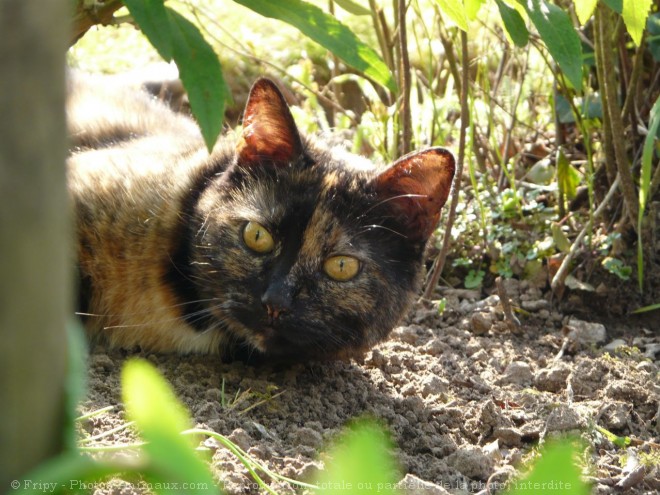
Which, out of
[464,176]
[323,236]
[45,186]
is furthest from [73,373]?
[464,176]

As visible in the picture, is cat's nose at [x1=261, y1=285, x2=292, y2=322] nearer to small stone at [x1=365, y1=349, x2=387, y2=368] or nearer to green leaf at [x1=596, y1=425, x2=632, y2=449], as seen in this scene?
small stone at [x1=365, y1=349, x2=387, y2=368]

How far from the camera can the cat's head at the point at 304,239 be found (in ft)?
9.12

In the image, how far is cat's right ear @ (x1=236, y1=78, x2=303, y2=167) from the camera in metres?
2.90

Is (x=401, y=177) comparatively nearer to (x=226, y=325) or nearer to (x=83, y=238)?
(x=226, y=325)

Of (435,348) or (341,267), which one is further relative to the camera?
(435,348)

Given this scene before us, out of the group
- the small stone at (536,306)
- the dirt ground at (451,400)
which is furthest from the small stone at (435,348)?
the small stone at (536,306)

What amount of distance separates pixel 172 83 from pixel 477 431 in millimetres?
3473

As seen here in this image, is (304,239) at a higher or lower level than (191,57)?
lower

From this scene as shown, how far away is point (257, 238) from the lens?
2.86 metres

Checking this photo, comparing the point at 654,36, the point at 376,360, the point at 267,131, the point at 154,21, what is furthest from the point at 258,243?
the point at 654,36

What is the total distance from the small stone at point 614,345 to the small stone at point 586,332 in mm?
46

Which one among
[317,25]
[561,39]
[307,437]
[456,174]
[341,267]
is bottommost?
[307,437]

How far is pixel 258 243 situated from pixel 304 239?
0.16 m

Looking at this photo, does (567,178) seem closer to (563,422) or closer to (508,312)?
(508,312)
